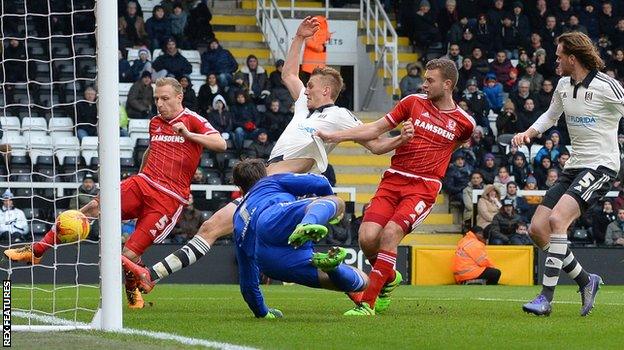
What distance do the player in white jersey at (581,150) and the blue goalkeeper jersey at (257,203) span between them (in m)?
2.25

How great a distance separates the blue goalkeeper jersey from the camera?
9.62 metres

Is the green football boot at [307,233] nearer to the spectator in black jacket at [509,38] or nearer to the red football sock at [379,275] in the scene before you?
the red football sock at [379,275]

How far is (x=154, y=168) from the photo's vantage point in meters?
12.2

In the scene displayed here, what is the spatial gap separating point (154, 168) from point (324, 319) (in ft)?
9.60

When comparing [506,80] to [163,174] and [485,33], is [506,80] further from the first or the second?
[163,174]

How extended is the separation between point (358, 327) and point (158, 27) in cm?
1799

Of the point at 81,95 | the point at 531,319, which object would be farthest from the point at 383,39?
the point at 531,319

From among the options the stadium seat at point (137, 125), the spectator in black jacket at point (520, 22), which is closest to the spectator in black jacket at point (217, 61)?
the stadium seat at point (137, 125)

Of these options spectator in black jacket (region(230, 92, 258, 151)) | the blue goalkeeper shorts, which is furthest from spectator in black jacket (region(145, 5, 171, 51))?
the blue goalkeeper shorts

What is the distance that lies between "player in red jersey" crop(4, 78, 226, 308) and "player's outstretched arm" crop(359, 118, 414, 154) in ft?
5.95

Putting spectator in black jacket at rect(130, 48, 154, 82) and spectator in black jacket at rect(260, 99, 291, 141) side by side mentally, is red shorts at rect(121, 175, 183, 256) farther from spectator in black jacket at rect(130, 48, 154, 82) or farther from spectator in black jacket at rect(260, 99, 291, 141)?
spectator in black jacket at rect(130, 48, 154, 82)

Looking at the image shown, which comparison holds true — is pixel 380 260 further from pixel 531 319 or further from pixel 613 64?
pixel 613 64

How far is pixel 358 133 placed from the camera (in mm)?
10797

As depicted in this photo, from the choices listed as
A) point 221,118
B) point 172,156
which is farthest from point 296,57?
point 221,118
